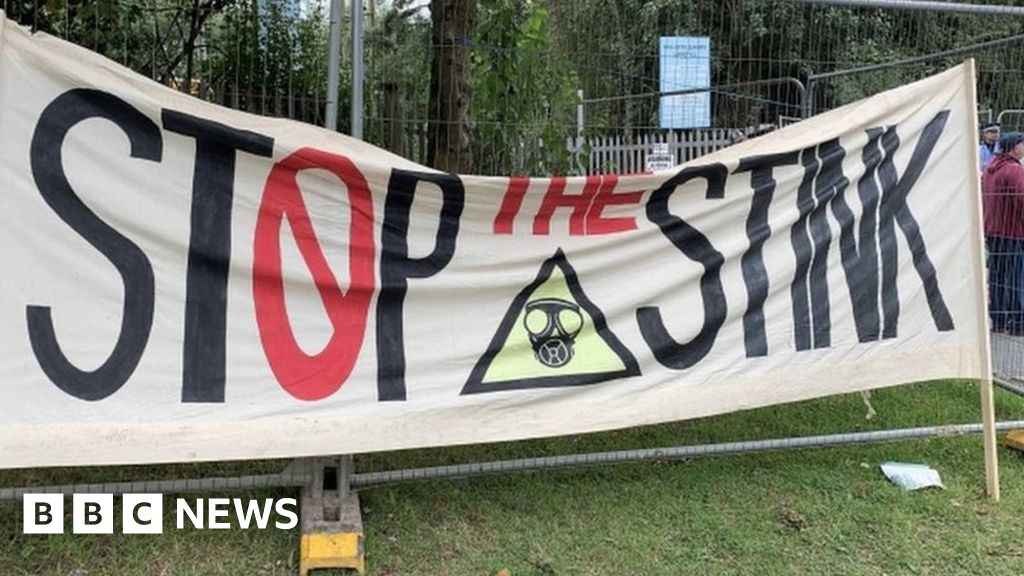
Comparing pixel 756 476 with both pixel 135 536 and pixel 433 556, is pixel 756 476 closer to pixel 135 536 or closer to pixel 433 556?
pixel 433 556

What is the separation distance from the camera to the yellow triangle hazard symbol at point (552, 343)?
3.36 meters

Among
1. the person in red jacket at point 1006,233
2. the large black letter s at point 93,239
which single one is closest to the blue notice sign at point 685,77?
the person in red jacket at point 1006,233

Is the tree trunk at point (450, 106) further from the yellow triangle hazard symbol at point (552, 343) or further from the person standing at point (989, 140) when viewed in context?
the person standing at point (989, 140)

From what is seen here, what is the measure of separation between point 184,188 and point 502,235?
1.20 meters

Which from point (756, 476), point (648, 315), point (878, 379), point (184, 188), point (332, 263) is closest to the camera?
point (184, 188)

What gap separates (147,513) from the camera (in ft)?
11.3

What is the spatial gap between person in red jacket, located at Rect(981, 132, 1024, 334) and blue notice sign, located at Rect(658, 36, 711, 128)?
2.23 metres

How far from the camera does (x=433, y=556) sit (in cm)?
338

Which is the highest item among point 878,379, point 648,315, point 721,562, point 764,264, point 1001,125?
point 1001,125

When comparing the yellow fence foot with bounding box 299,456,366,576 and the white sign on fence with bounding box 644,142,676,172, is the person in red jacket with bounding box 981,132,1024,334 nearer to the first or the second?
the white sign on fence with bounding box 644,142,676,172

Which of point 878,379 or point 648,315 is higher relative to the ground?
point 648,315

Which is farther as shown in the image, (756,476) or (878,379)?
(756,476)

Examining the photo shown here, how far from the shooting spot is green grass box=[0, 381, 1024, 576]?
329cm

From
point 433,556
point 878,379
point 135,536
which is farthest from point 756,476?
point 135,536
